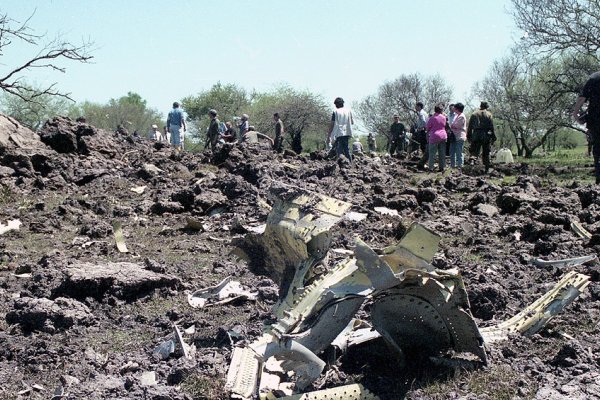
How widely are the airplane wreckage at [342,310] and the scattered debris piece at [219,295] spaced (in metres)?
1.29

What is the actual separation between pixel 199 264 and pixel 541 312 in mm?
3874

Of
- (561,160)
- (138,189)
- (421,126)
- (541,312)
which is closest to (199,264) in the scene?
(541,312)

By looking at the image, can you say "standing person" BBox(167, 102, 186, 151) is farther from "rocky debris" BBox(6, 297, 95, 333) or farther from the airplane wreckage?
the airplane wreckage

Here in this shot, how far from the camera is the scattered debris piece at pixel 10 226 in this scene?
33.1 ft

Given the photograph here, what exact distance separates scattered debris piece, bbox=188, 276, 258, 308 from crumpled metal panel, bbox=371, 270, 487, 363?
79.5 inches

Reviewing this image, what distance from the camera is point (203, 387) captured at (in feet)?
14.3

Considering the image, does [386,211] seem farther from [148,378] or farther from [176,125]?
[176,125]

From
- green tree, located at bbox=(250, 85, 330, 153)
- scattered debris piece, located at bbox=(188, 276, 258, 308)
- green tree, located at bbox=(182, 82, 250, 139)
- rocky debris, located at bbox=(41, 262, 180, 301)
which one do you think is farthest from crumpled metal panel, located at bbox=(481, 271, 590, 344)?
green tree, located at bbox=(182, 82, 250, 139)

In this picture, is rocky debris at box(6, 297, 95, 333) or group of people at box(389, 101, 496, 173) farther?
group of people at box(389, 101, 496, 173)

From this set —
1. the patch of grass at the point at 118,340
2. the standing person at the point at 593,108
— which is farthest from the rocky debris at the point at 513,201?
the patch of grass at the point at 118,340

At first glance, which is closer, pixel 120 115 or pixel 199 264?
pixel 199 264

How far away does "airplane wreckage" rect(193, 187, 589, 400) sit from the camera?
3.95m

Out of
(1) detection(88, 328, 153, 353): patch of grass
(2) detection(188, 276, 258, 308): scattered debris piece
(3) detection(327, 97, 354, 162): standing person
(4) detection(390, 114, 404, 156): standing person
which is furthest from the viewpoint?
(4) detection(390, 114, 404, 156): standing person

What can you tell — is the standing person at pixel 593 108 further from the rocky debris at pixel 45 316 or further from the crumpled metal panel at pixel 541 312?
the rocky debris at pixel 45 316
